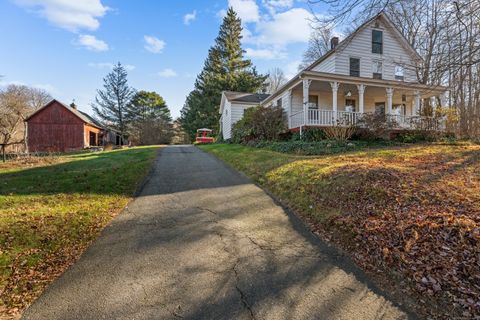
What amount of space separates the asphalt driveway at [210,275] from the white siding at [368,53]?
49.9 feet

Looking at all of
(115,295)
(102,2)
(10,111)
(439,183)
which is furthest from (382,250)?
(10,111)

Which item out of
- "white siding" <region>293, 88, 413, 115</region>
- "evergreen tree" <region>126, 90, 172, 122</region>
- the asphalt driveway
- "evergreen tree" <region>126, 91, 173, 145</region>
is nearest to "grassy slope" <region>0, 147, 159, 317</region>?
the asphalt driveway

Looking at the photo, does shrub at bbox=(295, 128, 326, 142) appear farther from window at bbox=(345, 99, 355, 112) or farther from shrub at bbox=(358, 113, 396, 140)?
window at bbox=(345, 99, 355, 112)

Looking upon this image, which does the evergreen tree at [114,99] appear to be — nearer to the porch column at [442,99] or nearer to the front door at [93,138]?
the front door at [93,138]

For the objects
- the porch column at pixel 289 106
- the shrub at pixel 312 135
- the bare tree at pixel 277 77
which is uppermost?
the bare tree at pixel 277 77

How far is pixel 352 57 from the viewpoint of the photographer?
688 inches

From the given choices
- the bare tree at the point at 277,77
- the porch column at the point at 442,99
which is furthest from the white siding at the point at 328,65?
the bare tree at the point at 277,77

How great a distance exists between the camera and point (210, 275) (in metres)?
3.24

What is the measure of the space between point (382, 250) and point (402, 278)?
548mm

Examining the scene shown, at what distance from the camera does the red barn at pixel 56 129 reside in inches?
1042

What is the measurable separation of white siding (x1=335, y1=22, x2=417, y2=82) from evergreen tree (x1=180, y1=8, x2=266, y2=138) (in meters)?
21.5

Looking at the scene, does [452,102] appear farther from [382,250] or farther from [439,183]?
[382,250]

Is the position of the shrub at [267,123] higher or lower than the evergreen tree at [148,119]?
lower

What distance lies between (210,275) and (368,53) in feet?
62.8
